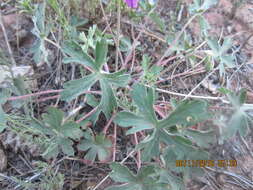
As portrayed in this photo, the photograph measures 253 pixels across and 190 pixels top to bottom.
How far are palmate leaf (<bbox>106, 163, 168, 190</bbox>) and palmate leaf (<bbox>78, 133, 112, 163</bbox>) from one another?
175 millimetres

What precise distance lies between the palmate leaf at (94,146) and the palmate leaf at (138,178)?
0.57 feet

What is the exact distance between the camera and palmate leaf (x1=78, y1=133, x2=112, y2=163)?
1.28m

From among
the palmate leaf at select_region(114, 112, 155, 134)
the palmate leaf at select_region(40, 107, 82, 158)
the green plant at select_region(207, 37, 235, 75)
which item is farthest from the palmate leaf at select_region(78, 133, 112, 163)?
the green plant at select_region(207, 37, 235, 75)

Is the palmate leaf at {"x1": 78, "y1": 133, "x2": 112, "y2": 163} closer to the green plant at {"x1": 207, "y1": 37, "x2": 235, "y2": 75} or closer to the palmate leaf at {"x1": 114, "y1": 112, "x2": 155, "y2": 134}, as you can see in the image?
the palmate leaf at {"x1": 114, "y1": 112, "x2": 155, "y2": 134}

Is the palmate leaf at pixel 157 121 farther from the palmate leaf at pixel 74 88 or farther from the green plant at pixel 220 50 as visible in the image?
the green plant at pixel 220 50

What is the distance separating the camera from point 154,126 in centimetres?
110

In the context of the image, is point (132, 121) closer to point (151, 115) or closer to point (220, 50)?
point (151, 115)

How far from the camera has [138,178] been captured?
112 centimetres

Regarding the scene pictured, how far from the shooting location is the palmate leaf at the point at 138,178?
3.57 feet

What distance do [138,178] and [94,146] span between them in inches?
10.1

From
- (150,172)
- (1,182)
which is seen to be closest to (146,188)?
(150,172)

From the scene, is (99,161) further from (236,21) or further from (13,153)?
(236,21)

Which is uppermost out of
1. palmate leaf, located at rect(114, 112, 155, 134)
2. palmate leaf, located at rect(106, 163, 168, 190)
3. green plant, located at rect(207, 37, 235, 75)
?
green plant, located at rect(207, 37, 235, 75)
